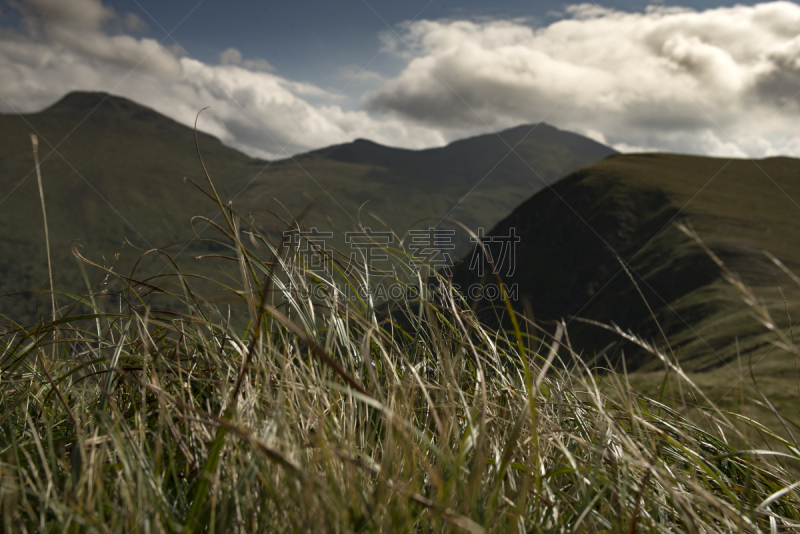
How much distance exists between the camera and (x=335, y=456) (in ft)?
3.83

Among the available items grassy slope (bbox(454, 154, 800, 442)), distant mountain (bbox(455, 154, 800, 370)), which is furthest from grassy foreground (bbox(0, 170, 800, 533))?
distant mountain (bbox(455, 154, 800, 370))

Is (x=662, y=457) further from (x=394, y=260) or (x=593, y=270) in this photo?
(x=593, y=270)

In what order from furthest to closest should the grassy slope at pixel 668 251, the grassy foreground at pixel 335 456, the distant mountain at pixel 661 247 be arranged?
the distant mountain at pixel 661 247 → the grassy slope at pixel 668 251 → the grassy foreground at pixel 335 456

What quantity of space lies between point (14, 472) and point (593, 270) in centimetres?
8061

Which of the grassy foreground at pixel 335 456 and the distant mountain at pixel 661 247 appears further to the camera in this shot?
the distant mountain at pixel 661 247

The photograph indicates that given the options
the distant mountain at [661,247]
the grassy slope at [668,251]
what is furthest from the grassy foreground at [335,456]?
the distant mountain at [661,247]

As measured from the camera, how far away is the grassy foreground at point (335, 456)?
95cm

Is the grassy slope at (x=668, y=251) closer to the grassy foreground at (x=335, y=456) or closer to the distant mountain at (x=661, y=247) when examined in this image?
the distant mountain at (x=661, y=247)

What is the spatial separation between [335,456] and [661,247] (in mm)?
75753

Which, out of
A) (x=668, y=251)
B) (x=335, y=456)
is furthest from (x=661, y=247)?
(x=335, y=456)

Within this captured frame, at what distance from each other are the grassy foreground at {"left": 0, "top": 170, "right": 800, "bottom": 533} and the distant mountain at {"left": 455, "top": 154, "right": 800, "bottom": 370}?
130ft

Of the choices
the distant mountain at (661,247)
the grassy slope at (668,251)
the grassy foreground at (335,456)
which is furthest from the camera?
the distant mountain at (661,247)

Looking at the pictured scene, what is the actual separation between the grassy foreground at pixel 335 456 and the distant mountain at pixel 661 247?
39.7 metres

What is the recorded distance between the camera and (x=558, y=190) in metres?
95.7
